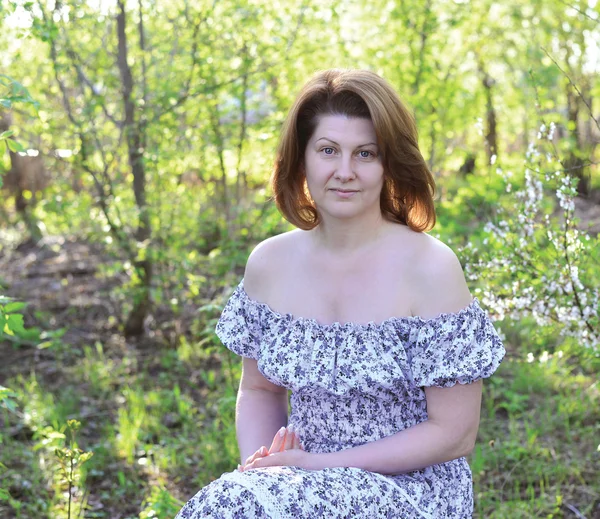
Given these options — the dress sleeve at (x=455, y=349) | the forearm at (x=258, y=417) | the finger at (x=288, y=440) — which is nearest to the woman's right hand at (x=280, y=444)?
the finger at (x=288, y=440)

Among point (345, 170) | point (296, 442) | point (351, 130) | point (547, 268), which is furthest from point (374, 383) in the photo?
point (547, 268)

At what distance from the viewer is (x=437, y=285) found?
2055 millimetres

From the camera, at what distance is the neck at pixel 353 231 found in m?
2.20

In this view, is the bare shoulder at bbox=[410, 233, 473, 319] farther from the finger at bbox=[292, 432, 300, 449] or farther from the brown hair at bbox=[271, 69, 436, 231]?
the finger at bbox=[292, 432, 300, 449]

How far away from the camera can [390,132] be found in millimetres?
2033

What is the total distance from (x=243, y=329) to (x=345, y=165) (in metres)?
0.58

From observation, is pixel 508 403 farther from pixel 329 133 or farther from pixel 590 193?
pixel 590 193

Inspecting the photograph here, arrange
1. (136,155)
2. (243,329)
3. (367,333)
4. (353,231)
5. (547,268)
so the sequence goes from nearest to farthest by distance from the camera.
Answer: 1. (367,333)
2. (353,231)
3. (243,329)
4. (547,268)
5. (136,155)

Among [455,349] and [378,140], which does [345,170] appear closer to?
[378,140]

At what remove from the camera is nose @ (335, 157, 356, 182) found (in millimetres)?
2070

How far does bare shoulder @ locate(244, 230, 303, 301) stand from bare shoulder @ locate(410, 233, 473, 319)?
1.38ft

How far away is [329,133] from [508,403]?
227 centimetres

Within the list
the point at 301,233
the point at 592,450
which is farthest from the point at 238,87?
the point at 592,450

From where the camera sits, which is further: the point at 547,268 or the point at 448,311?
the point at 547,268
